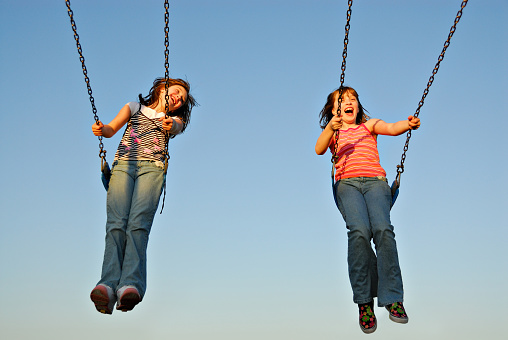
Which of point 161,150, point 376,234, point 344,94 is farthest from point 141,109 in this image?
point 376,234

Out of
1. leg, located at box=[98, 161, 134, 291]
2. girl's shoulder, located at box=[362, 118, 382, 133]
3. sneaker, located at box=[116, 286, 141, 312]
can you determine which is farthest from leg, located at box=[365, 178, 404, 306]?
leg, located at box=[98, 161, 134, 291]

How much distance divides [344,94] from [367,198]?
119 centimetres

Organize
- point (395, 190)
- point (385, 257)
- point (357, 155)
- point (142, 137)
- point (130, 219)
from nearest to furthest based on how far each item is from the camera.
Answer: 1. point (385, 257)
2. point (130, 219)
3. point (395, 190)
4. point (357, 155)
5. point (142, 137)

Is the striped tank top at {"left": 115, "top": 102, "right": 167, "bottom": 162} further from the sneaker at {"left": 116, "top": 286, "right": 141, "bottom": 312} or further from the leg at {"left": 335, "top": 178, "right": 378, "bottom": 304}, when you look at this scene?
the leg at {"left": 335, "top": 178, "right": 378, "bottom": 304}

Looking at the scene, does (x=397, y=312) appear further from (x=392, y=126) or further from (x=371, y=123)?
(x=371, y=123)

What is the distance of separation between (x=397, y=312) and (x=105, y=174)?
269cm

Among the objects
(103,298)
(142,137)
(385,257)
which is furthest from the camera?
(142,137)

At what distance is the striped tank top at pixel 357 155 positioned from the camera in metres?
5.96

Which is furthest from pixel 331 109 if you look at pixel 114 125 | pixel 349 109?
pixel 114 125

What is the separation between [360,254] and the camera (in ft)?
18.3

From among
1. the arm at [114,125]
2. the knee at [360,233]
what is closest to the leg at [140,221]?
the arm at [114,125]

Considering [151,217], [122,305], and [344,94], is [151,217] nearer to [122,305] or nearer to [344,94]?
[122,305]

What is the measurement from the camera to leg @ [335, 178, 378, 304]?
18.3ft

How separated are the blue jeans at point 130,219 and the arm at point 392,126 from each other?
197 cm
